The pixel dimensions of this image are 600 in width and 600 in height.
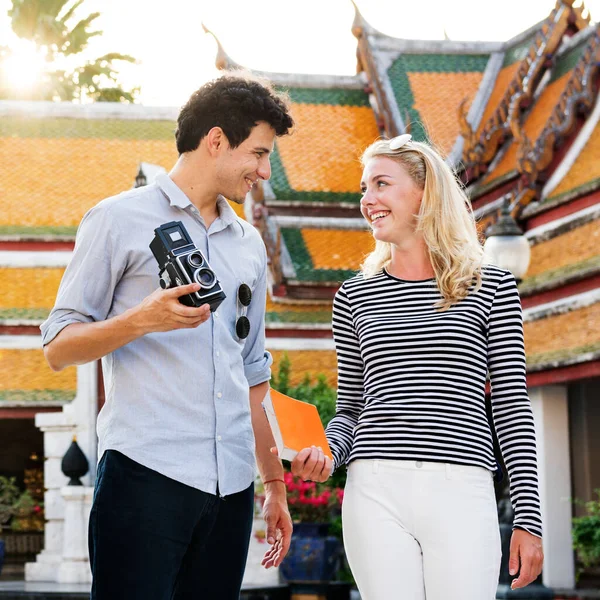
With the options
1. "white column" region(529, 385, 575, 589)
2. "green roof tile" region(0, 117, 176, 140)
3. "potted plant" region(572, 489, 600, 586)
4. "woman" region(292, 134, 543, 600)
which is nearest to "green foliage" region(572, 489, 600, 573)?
"potted plant" region(572, 489, 600, 586)

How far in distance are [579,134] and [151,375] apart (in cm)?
923

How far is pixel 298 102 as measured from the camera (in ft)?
54.8

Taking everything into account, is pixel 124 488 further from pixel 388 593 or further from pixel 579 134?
pixel 579 134

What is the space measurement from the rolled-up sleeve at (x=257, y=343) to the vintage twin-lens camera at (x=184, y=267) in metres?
0.51

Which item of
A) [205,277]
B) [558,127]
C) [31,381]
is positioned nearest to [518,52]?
[558,127]

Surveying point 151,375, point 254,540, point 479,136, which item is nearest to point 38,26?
point 479,136

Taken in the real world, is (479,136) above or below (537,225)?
above

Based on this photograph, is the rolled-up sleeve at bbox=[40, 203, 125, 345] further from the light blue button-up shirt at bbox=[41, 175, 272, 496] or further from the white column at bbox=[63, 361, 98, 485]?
the white column at bbox=[63, 361, 98, 485]

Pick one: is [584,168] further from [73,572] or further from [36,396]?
[36,396]

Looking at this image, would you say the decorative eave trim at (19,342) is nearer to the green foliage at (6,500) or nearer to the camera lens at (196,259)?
the green foliage at (6,500)

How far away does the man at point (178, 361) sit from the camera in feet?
9.59

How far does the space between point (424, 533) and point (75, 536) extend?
11602 millimetres

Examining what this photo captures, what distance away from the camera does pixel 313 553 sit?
11.3m

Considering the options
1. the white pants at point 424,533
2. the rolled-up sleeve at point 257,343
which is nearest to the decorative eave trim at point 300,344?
the rolled-up sleeve at point 257,343
